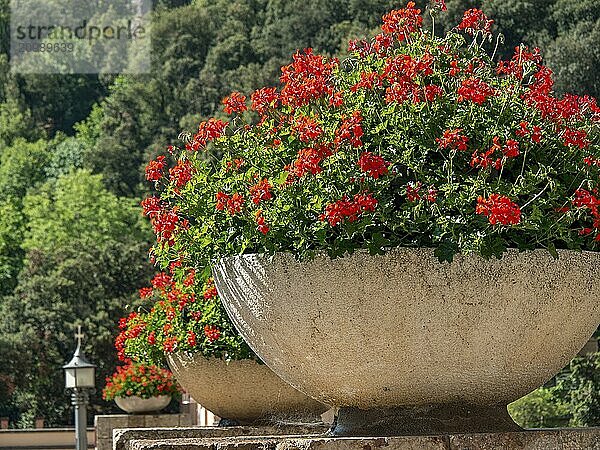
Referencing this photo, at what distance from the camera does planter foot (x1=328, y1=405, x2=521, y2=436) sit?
310cm

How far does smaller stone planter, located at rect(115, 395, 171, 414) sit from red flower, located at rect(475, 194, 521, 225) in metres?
8.67

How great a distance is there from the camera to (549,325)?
3.03m

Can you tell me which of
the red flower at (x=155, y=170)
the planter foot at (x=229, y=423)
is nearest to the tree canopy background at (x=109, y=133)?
the planter foot at (x=229, y=423)

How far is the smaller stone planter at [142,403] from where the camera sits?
11.2m

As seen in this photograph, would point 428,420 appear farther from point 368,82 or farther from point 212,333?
point 212,333

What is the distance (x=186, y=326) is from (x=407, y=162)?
2157mm

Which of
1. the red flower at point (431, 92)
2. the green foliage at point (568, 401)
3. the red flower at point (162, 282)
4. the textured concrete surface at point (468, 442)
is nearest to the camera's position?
the textured concrete surface at point (468, 442)

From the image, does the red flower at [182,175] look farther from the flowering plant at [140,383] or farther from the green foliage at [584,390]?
the green foliage at [584,390]

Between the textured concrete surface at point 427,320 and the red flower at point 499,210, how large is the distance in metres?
0.13

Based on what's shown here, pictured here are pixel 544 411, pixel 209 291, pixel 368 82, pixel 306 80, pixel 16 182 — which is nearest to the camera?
pixel 368 82

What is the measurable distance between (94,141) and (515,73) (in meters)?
43.5

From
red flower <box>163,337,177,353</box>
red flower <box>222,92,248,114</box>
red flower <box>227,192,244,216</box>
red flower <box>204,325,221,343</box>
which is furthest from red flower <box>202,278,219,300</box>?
red flower <box>227,192,244,216</box>

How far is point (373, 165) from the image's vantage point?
303 cm

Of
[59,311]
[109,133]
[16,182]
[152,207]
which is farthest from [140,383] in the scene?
[16,182]
